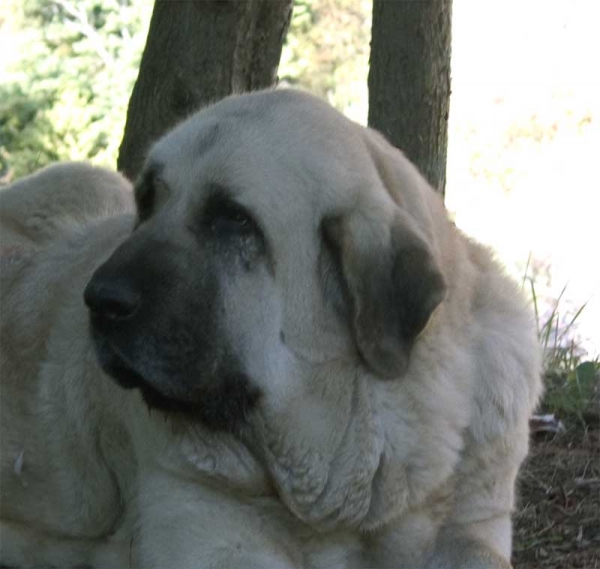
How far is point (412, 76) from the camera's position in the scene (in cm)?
554

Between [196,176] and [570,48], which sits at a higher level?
[570,48]

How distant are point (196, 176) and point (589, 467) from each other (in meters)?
2.34

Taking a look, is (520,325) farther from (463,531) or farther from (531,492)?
(531,492)


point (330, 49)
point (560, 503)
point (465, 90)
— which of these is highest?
point (330, 49)

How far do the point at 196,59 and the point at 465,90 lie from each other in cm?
926

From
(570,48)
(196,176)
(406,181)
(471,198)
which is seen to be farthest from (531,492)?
(570,48)

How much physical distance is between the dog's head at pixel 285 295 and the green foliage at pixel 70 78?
10.4 metres

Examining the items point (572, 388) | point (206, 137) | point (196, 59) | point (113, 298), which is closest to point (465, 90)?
point (572, 388)

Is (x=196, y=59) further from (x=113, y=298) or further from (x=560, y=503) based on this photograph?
(x=113, y=298)

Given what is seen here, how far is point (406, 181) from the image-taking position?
3.70m

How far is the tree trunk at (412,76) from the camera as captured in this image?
554 centimetres

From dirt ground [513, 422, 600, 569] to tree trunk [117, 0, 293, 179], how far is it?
6.47ft

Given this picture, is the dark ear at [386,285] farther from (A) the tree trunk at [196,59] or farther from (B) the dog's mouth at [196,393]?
(A) the tree trunk at [196,59]

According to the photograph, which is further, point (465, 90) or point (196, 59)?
point (465, 90)
